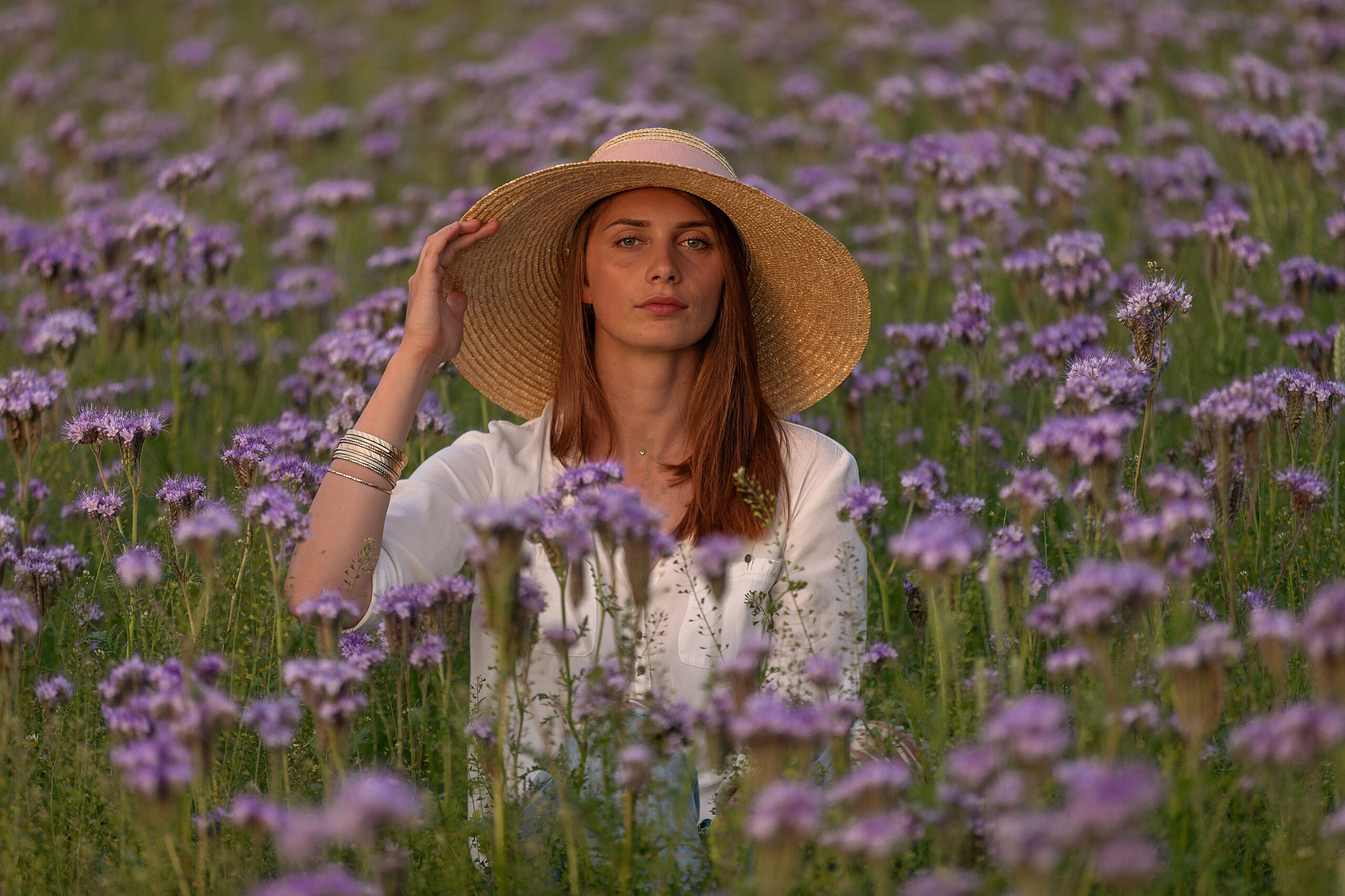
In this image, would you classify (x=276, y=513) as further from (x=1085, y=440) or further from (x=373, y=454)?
(x=1085, y=440)

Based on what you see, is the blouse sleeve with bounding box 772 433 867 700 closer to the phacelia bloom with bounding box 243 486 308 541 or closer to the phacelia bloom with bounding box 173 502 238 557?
the phacelia bloom with bounding box 243 486 308 541

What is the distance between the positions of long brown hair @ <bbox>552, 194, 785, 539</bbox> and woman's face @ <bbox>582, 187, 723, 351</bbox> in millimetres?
64

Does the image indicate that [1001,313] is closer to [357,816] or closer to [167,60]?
[357,816]

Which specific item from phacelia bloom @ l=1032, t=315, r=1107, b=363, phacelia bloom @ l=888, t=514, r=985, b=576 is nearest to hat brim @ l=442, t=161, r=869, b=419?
phacelia bloom @ l=1032, t=315, r=1107, b=363

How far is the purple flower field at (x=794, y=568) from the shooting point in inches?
98.6

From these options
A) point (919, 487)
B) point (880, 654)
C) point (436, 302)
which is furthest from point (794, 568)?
point (436, 302)

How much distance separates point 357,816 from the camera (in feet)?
6.61

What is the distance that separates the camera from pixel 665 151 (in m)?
4.17

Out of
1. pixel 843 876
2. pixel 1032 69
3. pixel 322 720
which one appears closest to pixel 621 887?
pixel 843 876

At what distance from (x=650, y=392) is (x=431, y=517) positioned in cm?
74

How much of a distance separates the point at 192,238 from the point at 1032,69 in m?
4.98

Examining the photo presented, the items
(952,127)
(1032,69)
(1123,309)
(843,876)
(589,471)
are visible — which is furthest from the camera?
(952,127)

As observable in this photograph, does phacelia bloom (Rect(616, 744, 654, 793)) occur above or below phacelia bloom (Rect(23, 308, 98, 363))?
below

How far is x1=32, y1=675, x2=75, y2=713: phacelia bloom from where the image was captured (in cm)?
338
